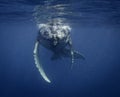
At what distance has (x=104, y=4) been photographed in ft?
82.5

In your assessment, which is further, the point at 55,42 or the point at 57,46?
the point at 57,46

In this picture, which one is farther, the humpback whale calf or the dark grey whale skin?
the dark grey whale skin

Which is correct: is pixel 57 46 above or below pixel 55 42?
below

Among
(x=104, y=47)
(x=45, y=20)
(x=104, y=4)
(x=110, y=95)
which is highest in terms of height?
(x=104, y=4)

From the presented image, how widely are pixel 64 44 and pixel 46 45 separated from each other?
1.30 metres

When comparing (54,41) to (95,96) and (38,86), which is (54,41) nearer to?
(95,96)

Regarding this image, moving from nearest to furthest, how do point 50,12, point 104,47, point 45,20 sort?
point 50,12
point 45,20
point 104,47

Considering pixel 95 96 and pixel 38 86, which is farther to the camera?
pixel 38 86

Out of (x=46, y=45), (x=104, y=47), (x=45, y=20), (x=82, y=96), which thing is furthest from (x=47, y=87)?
(x=104, y=47)

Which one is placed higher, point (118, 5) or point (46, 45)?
point (118, 5)

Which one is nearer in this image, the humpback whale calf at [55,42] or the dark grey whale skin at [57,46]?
the humpback whale calf at [55,42]

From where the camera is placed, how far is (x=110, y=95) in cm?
5300

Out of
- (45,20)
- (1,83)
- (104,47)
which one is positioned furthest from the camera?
(104,47)

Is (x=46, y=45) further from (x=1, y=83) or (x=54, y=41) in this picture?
(x=1, y=83)
